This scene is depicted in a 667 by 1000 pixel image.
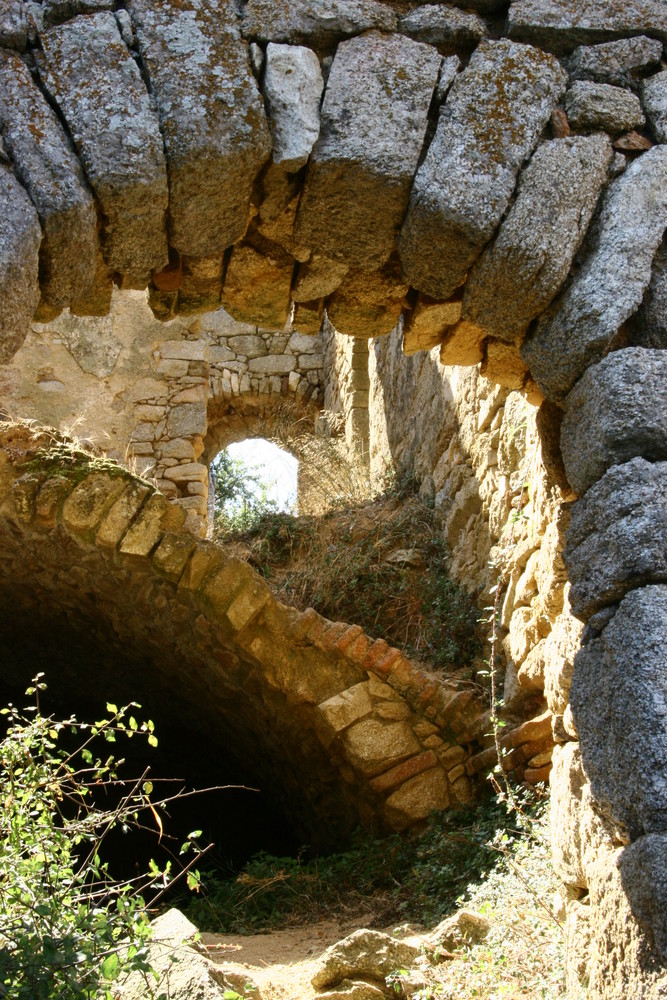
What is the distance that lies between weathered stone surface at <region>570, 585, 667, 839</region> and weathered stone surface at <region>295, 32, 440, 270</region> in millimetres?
1366

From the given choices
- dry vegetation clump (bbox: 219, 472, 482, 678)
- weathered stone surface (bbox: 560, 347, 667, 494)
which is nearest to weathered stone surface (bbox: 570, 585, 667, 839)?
weathered stone surface (bbox: 560, 347, 667, 494)

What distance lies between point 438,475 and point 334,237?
10.1 ft

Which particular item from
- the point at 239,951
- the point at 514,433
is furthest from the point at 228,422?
the point at 239,951

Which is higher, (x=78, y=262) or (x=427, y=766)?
(x=78, y=262)

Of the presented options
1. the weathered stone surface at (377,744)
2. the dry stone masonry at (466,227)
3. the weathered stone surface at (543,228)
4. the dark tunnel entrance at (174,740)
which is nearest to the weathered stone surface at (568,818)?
the dry stone masonry at (466,227)

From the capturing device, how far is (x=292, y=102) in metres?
2.91

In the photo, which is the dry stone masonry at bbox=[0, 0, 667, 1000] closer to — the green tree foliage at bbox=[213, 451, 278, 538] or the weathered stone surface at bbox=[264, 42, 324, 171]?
the weathered stone surface at bbox=[264, 42, 324, 171]

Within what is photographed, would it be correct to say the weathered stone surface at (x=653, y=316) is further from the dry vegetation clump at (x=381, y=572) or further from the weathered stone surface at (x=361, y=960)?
the dry vegetation clump at (x=381, y=572)

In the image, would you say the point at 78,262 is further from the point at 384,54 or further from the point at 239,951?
the point at 239,951

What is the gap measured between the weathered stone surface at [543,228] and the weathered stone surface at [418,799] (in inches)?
88.5

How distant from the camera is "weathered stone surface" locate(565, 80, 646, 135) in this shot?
122 inches

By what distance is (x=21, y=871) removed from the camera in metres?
2.45

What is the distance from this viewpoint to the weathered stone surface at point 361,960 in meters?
2.98

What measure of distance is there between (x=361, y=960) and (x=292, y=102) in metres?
2.56
